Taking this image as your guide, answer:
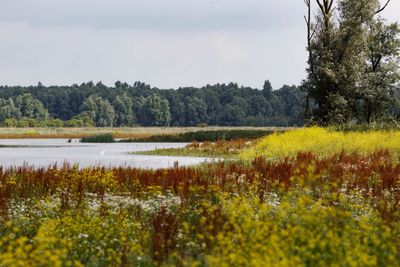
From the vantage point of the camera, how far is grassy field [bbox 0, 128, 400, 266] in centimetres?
805

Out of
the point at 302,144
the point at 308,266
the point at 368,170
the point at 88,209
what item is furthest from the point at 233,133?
the point at 308,266

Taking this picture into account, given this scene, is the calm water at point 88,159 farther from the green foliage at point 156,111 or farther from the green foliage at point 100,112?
the green foliage at point 156,111

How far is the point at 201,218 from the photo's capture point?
1134 centimetres

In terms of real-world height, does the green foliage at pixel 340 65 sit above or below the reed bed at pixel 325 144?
above

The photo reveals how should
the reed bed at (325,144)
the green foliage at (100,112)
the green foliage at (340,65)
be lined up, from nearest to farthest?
the reed bed at (325,144), the green foliage at (340,65), the green foliage at (100,112)

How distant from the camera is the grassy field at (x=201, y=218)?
8.05 metres

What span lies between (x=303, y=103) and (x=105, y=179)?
121ft

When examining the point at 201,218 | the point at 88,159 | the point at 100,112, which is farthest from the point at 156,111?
the point at 201,218

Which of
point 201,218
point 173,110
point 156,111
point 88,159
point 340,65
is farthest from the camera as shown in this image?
point 173,110

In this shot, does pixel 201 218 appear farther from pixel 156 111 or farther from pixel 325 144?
pixel 156 111

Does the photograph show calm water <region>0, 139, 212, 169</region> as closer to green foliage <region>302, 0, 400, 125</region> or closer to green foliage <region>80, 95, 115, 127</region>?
green foliage <region>302, 0, 400, 125</region>

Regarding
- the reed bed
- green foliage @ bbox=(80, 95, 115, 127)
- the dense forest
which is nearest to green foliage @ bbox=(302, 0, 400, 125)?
the reed bed

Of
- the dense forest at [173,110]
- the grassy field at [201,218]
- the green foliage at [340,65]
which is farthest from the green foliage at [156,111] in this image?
the grassy field at [201,218]

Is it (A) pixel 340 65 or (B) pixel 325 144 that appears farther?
(A) pixel 340 65
